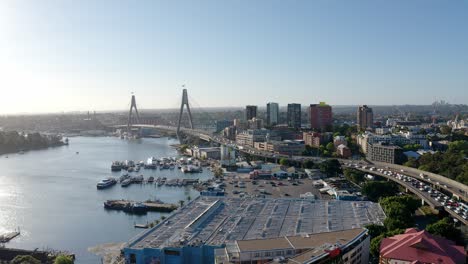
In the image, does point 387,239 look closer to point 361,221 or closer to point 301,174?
point 361,221

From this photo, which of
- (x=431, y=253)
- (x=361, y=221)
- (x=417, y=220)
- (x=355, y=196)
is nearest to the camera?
(x=431, y=253)

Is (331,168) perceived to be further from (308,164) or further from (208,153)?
(208,153)

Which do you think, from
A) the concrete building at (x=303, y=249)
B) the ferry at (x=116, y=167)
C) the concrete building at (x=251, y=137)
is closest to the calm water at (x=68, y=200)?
the ferry at (x=116, y=167)

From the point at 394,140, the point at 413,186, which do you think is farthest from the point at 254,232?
the point at 394,140

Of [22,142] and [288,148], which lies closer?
[288,148]

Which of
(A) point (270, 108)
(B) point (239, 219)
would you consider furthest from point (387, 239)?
(A) point (270, 108)

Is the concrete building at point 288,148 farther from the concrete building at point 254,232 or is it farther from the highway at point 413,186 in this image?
the concrete building at point 254,232

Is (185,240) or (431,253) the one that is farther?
(185,240)
